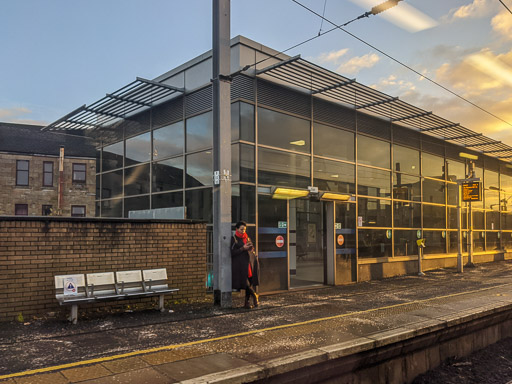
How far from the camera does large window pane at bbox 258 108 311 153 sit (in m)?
12.4

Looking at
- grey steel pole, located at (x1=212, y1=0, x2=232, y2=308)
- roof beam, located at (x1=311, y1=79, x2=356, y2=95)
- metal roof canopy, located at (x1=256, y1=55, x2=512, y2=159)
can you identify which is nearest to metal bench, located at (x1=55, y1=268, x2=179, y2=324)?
grey steel pole, located at (x1=212, y1=0, x2=232, y2=308)

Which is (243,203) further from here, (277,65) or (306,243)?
(277,65)

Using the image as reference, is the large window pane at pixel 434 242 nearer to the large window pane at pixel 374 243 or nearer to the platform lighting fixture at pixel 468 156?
the large window pane at pixel 374 243

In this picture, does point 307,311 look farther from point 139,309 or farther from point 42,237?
point 42,237

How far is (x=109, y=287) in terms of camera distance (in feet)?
27.7

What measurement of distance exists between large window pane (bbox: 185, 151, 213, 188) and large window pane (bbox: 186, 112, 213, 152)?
0.85ft

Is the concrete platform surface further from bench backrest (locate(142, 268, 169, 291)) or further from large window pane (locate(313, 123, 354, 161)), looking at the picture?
large window pane (locate(313, 123, 354, 161))

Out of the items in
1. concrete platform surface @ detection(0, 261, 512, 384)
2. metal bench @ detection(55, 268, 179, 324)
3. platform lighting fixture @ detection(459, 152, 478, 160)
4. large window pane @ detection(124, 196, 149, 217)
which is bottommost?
concrete platform surface @ detection(0, 261, 512, 384)

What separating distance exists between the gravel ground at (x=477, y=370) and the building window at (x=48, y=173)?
1226 inches

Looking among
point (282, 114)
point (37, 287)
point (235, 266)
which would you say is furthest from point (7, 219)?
point (282, 114)

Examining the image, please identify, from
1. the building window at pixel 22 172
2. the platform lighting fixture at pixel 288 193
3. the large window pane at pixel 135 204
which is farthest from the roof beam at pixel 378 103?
the building window at pixel 22 172

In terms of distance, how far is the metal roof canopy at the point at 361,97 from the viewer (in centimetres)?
1188

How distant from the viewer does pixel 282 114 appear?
12906 mm

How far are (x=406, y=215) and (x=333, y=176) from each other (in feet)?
16.6
